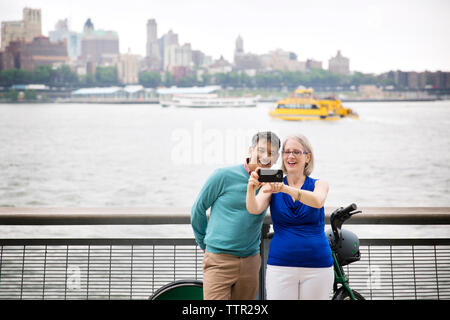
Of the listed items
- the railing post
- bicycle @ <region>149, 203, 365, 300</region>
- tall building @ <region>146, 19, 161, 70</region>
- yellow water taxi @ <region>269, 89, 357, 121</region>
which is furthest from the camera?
tall building @ <region>146, 19, 161, 70</region>

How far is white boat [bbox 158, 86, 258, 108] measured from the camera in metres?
43.8

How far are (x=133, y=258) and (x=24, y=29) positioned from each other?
4358cm

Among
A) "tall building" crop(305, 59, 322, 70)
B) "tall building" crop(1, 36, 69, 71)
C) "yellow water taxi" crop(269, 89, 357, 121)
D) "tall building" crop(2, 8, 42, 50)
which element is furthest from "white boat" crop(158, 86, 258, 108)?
"tall building" crop(2, 8, 42, 50)

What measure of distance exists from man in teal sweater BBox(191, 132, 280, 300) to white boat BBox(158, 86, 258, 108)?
137 ft

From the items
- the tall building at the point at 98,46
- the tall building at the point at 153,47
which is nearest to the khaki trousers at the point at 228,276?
the tall building at the point at 153,47

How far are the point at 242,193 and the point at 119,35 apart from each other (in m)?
52.3

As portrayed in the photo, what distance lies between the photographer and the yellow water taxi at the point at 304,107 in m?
38.8

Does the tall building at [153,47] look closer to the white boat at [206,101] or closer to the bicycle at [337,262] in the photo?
the white boat at [206,101]

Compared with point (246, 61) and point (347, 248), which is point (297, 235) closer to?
point (347, 248)

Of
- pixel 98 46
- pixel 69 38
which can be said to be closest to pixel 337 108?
pixel 98 46

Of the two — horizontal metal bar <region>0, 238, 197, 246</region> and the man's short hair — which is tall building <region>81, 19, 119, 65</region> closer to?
horizontal metal bar <region>0, 238, 197, 246</region>

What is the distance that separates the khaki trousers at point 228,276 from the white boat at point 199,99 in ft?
137

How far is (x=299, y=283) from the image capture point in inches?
57.1

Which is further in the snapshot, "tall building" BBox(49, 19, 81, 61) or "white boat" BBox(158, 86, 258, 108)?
"tall building" BBox(49, 19, 81, 61)
